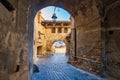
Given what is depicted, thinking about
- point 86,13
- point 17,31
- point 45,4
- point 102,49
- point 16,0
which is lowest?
point 102,49

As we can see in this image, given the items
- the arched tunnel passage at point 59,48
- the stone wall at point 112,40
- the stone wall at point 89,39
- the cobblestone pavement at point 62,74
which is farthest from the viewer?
the arched tunnel passage at point 59,48

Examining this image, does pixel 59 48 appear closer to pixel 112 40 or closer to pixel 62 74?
pixel 62 74

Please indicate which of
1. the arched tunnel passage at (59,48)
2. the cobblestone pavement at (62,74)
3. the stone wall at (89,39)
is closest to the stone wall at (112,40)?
the stone wall at (89,39)

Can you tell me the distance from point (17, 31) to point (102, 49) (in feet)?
13.7

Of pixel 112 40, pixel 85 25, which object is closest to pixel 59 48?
pixel 85 25

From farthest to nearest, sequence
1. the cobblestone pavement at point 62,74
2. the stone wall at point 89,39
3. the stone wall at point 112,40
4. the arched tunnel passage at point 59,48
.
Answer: the arched tunnel passage at point 59,48
the stone wall at point 89,39
the cobblestone pavement at point 62,74
the stone wall at point 112,40

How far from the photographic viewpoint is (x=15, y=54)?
8.25ft

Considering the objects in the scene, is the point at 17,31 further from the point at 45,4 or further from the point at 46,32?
the point at 46,32

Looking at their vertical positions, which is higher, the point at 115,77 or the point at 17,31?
the point at 17,31

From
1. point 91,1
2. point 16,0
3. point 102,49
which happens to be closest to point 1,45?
point 16,0

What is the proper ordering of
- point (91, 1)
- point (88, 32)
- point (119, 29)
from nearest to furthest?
point (119, 29), point (91, 1), point (88, 32)

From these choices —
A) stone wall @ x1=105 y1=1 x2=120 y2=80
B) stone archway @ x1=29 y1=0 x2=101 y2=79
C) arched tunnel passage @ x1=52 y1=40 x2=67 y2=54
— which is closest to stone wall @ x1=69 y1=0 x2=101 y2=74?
stone archway @ x1=29 y1=0 x2=101 y2=79

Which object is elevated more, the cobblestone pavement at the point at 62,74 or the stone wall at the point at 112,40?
the stone wall at the point at 112,40

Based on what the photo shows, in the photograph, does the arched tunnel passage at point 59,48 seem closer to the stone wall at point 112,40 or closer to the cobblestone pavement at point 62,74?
the cobblestone pavement at point 62,74
